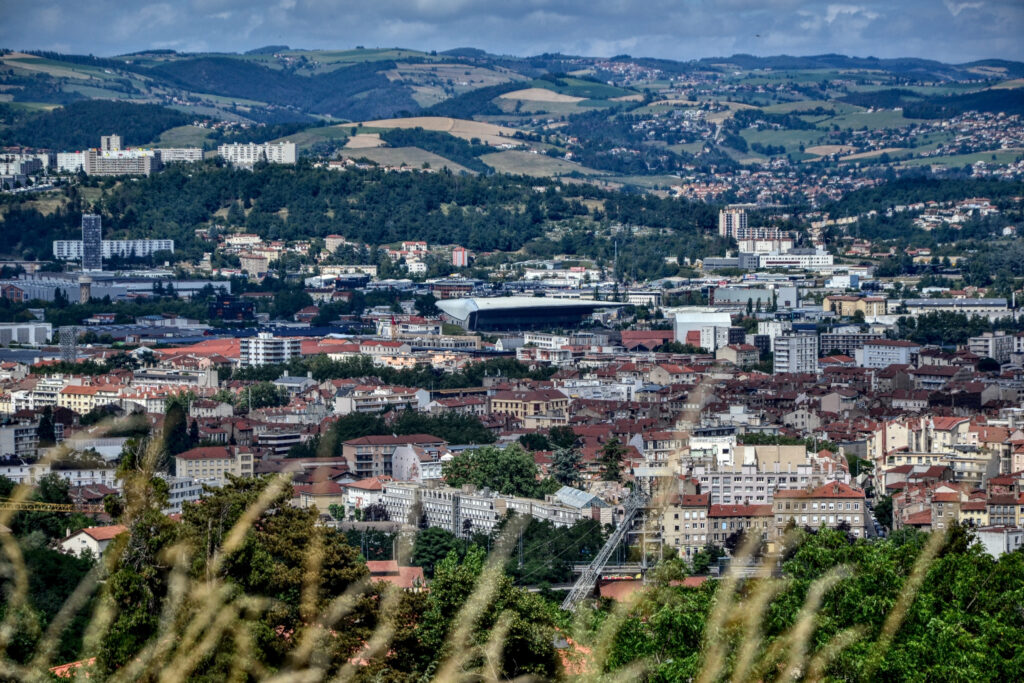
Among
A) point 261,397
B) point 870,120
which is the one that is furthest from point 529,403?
point 870,120

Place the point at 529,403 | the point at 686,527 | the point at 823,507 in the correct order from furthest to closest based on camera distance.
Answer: the point at 529,403 < the point at 823,507 < the point at 686,527

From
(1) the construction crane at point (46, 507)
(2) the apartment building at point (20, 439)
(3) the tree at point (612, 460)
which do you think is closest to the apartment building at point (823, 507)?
(3) the tree at point (612, 460)

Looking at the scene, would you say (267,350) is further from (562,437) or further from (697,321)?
(562,437)

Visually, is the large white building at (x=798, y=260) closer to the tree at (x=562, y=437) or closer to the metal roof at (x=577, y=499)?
the tree at (x=562, y=437)

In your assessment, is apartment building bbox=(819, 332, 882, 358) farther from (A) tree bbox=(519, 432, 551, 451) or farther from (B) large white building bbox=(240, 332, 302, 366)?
(A) tree bbox=(519, 432, 551, 451)

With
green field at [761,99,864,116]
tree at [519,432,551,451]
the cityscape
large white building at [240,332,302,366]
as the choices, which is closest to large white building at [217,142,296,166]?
the cityscape

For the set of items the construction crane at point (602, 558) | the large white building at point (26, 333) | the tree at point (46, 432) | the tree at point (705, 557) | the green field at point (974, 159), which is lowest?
the tree at point (705, 557)
